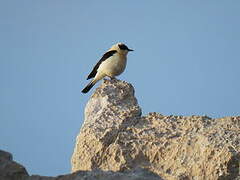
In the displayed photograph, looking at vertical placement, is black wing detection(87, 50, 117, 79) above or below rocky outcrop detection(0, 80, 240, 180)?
above

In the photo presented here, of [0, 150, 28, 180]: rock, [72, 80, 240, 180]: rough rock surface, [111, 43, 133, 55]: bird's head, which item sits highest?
[111, 43, 133, 55]: bird's head

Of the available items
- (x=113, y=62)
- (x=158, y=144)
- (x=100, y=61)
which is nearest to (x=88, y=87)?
(x=100, y=61)

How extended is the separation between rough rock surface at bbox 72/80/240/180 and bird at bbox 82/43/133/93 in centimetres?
388

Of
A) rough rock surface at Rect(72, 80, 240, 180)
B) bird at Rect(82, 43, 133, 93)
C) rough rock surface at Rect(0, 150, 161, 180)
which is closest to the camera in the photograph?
rough rock surface at Rect(0, 150, 161, 180)

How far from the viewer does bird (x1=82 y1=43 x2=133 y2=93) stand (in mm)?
11117

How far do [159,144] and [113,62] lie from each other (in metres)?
4.90

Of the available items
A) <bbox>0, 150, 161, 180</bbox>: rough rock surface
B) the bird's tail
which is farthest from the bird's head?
<bbox>0, 150, 161, 180</bbox>: rough rock surface

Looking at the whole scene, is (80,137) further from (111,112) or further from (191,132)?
(191,132)

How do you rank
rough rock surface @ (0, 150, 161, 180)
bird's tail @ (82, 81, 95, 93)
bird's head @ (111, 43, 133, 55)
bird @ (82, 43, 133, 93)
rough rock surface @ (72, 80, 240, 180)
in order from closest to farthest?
rough rock surface @ (0, 150, 161, 180) → rough rock surface @ (72, 80, 240, 180) → bird @ (82, 43, 133, 93) → bird's head @ (111, 43, 133, 55) → bird's tail @ (82, 81, 95, 93)

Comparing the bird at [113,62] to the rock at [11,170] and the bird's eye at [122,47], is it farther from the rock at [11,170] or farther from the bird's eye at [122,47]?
the rock at [11,170]

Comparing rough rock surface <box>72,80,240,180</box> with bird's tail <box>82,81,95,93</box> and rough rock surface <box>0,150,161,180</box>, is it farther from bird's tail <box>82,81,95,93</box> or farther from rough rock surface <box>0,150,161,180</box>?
bird's tail <box>82,81,95,93</box>

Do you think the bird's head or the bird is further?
the bird's head

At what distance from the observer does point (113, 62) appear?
1112cm

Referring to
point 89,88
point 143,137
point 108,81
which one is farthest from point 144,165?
point 89,88
